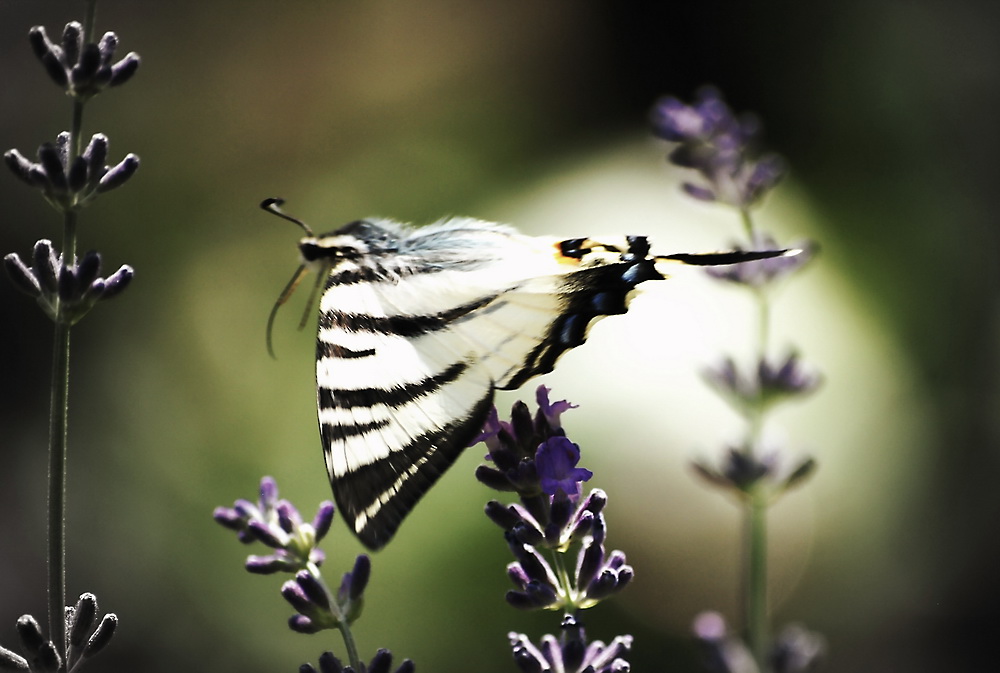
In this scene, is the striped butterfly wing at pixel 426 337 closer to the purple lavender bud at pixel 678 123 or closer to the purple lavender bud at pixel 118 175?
the purple lavender bud at pixel 118 175

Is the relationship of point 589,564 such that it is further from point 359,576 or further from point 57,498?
point 57,498

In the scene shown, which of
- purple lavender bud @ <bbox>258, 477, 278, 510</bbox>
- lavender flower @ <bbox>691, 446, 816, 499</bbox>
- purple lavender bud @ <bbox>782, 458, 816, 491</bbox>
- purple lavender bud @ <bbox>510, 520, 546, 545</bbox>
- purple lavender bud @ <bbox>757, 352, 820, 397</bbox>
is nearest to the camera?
purple lavender bud @ <bbox>510, 520, 546, 545</bbox>

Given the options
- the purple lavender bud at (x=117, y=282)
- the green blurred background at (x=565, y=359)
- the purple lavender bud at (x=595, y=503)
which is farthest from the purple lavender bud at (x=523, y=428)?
the green blurred background at (x=565, y=359)

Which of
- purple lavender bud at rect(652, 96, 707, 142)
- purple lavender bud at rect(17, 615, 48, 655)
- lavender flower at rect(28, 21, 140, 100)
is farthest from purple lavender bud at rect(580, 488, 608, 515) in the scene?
purple lavender bud at rect(652, 96, 707, 142)

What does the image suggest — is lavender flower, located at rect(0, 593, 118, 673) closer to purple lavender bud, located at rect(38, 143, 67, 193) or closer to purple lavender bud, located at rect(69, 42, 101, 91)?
purple lavender bud, located at rect(38, 143, 67, 193)

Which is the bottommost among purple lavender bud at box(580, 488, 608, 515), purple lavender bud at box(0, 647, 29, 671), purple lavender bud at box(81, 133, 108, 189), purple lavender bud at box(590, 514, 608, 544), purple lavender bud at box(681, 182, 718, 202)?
purple lavender bud at box(0, 647, 29, 671)

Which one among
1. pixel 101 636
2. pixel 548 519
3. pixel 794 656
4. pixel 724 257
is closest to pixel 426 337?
pixel 548 519

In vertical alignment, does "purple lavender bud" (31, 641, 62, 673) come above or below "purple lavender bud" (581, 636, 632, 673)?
above
